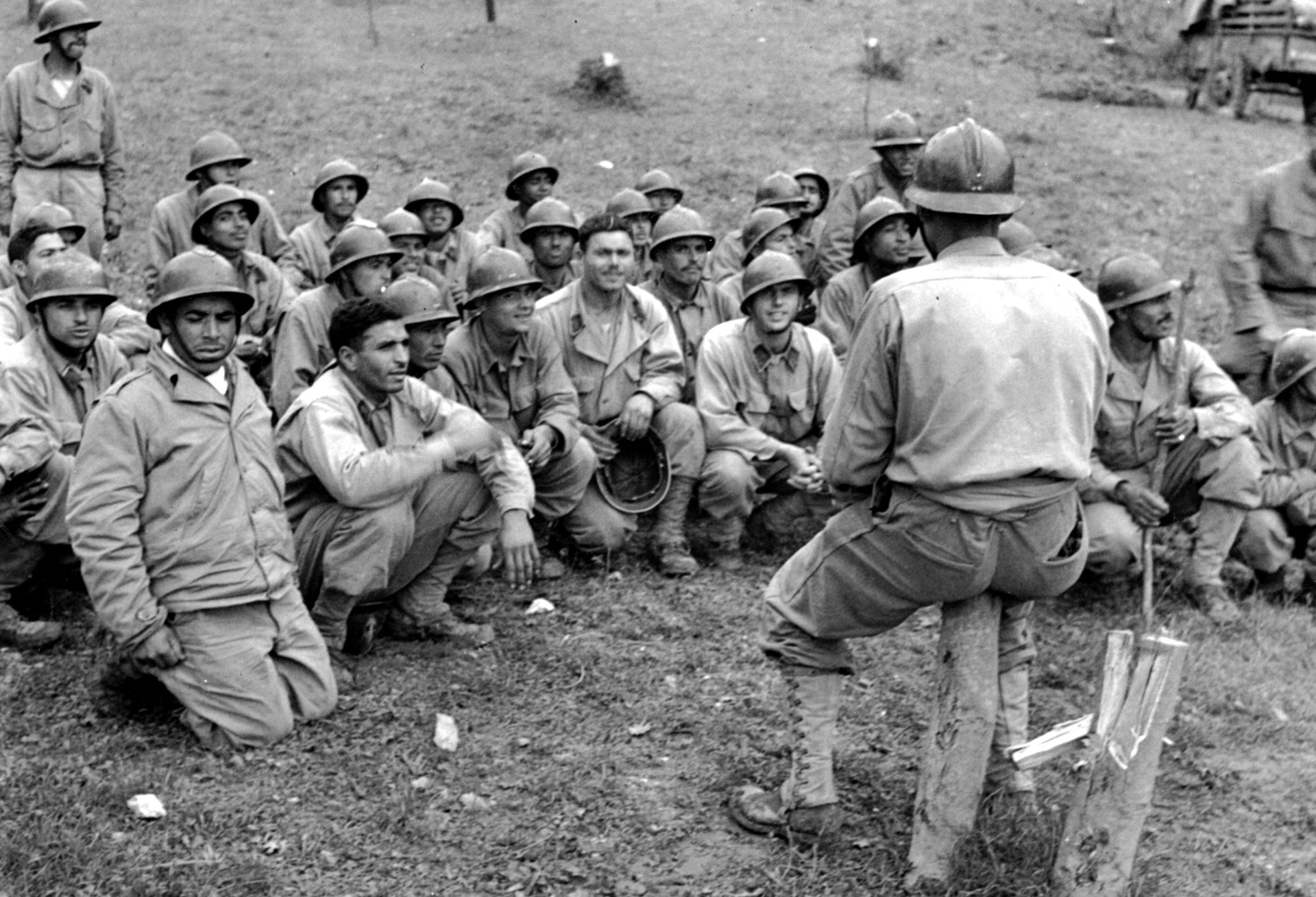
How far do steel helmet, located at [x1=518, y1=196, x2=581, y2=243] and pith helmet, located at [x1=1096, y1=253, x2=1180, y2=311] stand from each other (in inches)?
122

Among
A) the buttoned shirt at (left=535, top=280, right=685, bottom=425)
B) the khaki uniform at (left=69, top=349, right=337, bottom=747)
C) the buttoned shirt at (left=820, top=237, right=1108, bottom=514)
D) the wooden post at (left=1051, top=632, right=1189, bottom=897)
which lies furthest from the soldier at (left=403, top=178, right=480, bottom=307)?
the wooden post at (left=1051, top=632, right=1189, bottom=897)

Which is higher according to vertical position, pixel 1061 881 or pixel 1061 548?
pixel 1061 548

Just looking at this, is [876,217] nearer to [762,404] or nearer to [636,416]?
[762,404]

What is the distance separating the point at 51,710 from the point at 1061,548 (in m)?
3.64

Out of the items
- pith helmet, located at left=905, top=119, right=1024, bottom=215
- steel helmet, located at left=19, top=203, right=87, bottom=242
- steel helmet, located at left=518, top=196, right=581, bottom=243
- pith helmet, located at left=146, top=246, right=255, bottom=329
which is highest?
pith helmet, located at left=905, top=119, right=1024, bottom=215

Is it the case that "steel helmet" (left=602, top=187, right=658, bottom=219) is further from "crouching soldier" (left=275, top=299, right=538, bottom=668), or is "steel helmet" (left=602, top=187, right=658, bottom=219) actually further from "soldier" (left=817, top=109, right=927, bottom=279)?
"crouching soldier" (left=275, top=299, right=538, bottom=668)

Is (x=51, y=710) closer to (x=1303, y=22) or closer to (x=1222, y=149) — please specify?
(x=1222, y=149)

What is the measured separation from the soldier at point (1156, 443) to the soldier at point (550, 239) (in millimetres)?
3129

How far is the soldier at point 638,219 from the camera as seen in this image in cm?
911

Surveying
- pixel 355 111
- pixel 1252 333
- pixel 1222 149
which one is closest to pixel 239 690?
pixel 1252 333

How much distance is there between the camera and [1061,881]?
4066mm

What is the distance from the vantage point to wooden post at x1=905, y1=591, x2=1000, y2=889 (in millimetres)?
4145

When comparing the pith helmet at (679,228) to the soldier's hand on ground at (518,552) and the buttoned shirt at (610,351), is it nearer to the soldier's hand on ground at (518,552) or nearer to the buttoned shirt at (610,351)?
the buttoned shirt at (610,351)

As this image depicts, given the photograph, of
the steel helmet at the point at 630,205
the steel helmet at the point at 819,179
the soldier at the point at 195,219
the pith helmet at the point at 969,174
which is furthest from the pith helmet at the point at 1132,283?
the soldier at the point at 195,219
